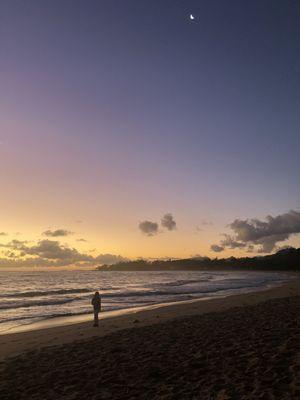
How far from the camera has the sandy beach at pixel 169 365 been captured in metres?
7.68

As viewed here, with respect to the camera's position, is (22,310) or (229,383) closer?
(229,383)

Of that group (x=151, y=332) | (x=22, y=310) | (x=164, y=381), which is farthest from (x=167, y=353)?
(x=22, y=310)

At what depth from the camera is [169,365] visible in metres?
9.50

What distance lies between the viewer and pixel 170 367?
30.6 ft

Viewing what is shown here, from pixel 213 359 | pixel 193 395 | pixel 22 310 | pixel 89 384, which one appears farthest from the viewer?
pixel 22 310

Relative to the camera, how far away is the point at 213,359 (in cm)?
955

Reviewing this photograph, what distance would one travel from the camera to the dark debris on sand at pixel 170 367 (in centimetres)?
762

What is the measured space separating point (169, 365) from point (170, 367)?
0.57 feet

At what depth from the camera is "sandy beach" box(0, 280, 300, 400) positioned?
7.68 meters

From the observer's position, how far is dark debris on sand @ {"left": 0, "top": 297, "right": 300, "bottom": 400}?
25.0 ft

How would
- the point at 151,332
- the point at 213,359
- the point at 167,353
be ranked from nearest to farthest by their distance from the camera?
the point at 213,359 < the point at 167,353 < the point at 151,332

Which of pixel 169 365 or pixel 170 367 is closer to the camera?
pixel 170 367

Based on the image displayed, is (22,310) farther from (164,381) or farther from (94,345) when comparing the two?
(164,381)

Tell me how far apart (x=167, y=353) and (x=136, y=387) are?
260 centimetres
